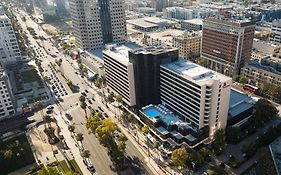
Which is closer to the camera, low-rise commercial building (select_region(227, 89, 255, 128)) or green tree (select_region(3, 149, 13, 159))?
green tree (select_region(3, 149, 13, 159))

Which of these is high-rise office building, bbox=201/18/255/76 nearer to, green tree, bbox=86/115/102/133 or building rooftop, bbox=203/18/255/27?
building rooftop, bbox=203/18/255/27

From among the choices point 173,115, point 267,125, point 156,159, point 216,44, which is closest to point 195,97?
point 173,115

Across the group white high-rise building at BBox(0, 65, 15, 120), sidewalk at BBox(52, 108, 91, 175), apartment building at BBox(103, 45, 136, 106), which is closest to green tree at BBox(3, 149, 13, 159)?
sidewalk at BBox(52, 108, 91, 175)

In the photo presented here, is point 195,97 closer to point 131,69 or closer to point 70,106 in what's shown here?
point 131,69

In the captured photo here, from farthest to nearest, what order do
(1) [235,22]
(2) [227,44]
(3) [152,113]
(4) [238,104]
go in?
(2) [227,44], (1) [235,22], (4) [238,104], (3) [152,113]

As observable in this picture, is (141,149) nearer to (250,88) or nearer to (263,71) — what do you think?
(250,88)

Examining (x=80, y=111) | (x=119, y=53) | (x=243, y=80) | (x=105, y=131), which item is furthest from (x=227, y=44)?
(x=105, y=131)
